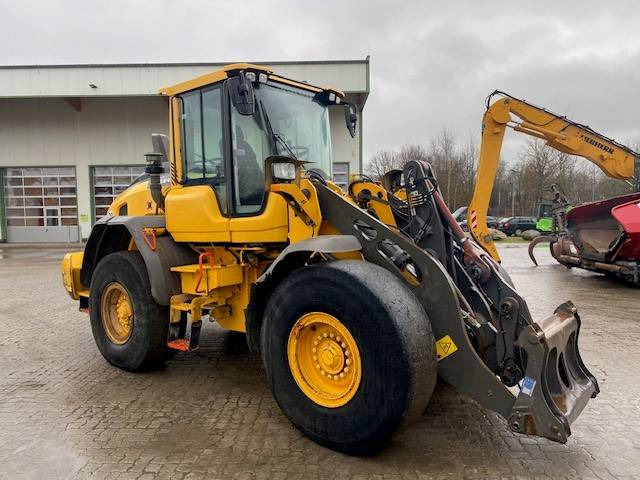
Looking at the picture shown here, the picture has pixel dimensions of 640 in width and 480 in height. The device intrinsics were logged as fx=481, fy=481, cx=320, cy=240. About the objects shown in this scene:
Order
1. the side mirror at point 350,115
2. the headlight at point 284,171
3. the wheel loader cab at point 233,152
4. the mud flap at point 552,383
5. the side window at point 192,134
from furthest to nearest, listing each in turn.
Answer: the side mirror at point 350,115 < the side window at point 192,134 < the wheel loader cab at point 233,152 < the headlight at point 284,171 < the mud flap at point 552,383

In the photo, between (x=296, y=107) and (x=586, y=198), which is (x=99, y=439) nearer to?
(x=296, y=107)

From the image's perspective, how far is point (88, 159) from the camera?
24.6m

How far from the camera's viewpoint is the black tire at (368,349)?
108 inches

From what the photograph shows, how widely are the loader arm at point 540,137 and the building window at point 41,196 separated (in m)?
23.0

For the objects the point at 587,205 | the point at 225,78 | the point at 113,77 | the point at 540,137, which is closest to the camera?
the point at 225,78

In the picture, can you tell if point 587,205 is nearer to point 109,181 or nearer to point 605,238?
point 605,238

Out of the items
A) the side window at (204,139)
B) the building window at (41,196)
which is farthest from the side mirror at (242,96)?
the building window at (41,196)

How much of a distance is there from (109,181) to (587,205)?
22.3 m

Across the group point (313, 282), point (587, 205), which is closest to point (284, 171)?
point (313, 282)

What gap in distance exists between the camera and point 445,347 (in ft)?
9.75

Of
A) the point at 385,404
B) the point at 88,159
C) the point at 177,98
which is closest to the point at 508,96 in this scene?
the point at 177,98

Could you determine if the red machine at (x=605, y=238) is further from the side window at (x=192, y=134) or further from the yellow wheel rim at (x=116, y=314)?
the yellow wheel rim at (x=116, y=314)

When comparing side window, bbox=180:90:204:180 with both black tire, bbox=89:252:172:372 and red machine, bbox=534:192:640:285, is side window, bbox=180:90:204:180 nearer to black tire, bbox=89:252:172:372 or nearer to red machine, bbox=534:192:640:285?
black tire, bbox=89:252:172:372

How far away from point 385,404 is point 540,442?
1275 millimetres
